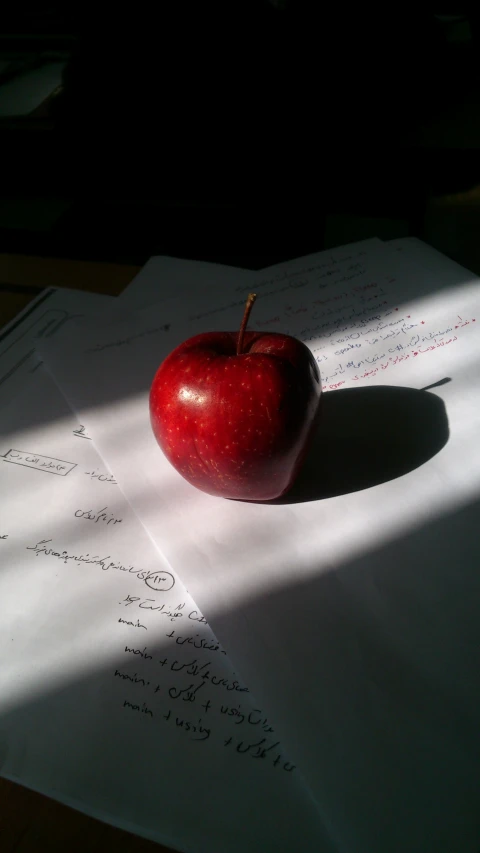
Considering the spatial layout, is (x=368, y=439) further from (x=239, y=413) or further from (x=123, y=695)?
(x=123, y=695)

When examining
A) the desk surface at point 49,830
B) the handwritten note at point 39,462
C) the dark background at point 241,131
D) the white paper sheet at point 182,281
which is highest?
the dark background at point 241,131

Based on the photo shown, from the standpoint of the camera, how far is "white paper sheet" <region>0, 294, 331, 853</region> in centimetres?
36

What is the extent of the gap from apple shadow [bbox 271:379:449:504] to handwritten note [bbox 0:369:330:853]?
156 millimetres

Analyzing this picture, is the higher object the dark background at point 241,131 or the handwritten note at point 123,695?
the dark background at point 241,131

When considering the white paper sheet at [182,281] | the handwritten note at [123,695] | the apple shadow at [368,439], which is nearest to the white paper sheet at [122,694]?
the handwritten note at [123,695]

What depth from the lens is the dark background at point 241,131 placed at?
0.84m

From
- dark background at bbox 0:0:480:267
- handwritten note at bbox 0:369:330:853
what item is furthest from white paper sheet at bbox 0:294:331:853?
dark background at bbox 0:0:480:267

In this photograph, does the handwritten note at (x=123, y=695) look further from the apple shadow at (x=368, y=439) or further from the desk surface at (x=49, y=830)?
the apple shadow at (x=368, y=439)

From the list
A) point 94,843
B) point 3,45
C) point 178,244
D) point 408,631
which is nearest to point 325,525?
point 408,631

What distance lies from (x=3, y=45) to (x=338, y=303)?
0.71 metres

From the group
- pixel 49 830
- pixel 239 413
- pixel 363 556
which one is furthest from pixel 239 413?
pixel 49 830

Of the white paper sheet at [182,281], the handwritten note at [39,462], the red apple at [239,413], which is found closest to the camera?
the red apple at [239,413]

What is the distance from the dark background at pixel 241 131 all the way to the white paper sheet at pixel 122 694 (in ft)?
1.66

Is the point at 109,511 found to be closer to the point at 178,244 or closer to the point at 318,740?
the point at 318,740
